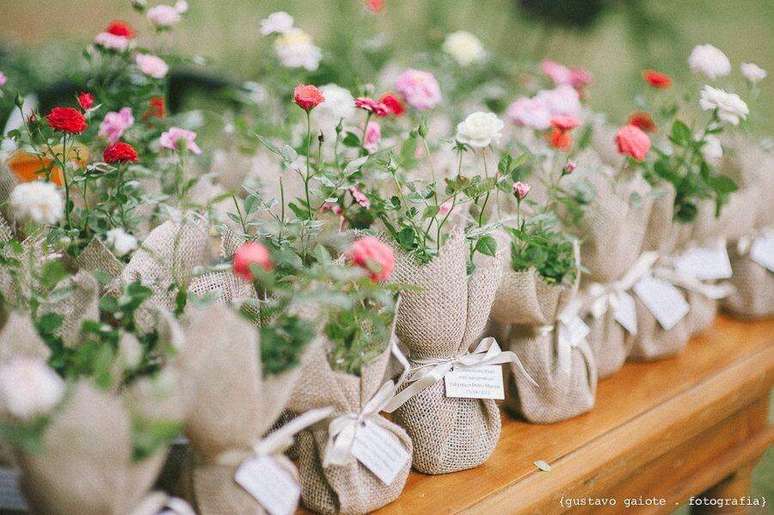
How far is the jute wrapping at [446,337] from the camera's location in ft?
3.01

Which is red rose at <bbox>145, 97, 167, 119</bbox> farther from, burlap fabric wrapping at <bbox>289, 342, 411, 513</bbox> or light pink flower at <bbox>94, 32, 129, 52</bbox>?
burlap fabric wrapping at <bbox>289, 342, 411, 513</bbox>

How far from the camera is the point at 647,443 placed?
1.16m

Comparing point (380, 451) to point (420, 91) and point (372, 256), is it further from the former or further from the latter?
point (420, 91)

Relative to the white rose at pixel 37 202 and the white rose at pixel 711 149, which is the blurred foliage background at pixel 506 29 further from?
the white rose at pixel 37 202

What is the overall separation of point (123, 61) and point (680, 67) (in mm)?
2822

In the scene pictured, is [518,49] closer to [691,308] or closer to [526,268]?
[691,308]

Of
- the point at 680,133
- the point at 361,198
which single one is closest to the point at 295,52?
the point at 361,198

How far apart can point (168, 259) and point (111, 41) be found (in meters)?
0.46

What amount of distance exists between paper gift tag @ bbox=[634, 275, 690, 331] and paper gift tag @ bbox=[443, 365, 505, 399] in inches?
18.0

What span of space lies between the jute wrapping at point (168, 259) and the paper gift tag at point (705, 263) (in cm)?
92

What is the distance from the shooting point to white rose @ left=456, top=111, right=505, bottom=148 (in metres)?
0.97

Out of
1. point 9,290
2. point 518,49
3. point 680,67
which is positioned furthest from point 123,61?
point 680,67

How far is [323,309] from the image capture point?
31.2 inches

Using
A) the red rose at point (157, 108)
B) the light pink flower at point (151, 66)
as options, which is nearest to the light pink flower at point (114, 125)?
the light pink flower at point (151, 66)
